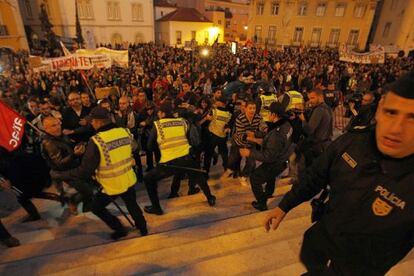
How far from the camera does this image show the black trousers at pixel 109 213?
348 cm

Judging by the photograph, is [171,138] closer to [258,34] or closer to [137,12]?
[258,34]

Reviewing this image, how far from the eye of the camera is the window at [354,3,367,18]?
2812 centimetres

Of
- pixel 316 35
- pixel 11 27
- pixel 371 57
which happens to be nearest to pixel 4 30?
pixel 11 27

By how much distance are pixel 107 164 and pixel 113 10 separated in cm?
3789

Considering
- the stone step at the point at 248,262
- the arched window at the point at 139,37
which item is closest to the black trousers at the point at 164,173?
the stone step at the point at 248,262

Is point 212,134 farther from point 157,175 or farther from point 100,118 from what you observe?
point 100,118

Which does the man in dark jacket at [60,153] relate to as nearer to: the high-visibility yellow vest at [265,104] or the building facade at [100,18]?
the high-visibility yellow vest at [265,104]

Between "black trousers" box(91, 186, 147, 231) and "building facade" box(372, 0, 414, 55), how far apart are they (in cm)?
2723

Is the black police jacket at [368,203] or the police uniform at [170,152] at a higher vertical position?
the black police jacket at [368,203]

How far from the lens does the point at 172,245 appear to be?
3.38 metres

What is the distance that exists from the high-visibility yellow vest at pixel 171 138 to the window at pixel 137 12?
123 feet

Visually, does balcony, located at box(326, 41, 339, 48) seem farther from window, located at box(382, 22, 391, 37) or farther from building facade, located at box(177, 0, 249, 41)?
building facade, located at box(177, 0, 249, 41)

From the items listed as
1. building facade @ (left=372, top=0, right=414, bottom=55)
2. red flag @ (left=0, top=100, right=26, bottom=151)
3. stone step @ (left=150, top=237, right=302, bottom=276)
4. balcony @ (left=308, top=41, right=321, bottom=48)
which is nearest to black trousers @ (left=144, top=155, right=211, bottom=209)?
stone step @ (left=150, top=237, right=302, bottom=276)

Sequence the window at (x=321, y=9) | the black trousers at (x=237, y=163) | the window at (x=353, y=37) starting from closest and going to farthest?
the black trousers at (x=237, y=163) → the window at (x=353, y=37) → the window at (x=321, y=9)
